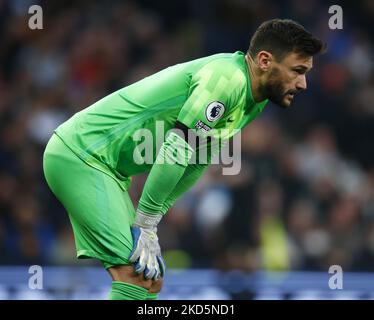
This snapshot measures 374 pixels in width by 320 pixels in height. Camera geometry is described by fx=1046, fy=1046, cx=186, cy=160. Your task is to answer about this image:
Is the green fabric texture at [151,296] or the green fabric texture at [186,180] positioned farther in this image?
the green fabric texture at [186,180]

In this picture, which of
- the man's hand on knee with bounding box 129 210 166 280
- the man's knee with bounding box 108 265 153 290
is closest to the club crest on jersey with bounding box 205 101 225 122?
the man's hand on knee with bounding box 129 210 166 280

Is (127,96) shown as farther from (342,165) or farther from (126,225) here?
(342,165)

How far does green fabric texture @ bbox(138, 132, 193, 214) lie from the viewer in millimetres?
5723

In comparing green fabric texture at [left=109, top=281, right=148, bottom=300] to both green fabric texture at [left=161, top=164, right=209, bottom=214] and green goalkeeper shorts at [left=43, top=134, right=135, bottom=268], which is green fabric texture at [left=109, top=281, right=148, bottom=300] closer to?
green goalkeeper shorts at [left=43, top=134, right=135, bottom=268]

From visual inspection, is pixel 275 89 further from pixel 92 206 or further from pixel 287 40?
pixel 92 206

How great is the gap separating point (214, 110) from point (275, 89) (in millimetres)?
504

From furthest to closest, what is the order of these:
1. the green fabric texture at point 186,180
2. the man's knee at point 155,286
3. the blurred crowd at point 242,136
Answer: the blurred crowd at point 242,136
the green fabric texture at point 186,180
the man's knee at point 155,286

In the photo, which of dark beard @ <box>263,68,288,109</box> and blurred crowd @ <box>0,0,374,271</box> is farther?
blurred crowd @ <box>0,0,374,271</box>

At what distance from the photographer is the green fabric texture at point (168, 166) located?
5.72 m

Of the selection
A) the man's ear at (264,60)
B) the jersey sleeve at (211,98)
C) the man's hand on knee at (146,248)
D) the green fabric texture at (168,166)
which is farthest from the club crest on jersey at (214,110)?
the man's hand on knee at (146,248)

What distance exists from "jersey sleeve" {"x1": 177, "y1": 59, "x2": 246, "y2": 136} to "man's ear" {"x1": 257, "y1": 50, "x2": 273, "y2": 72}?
0.65ft

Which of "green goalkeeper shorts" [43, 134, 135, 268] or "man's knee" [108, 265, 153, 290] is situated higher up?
"green goalkeeper shorts" [43, 134, 135, 268]

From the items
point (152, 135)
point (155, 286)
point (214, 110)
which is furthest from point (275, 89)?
point (155, 286)

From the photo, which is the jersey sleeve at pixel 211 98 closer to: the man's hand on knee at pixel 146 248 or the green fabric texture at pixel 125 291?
the man's hand on knee at pixel 146 248
